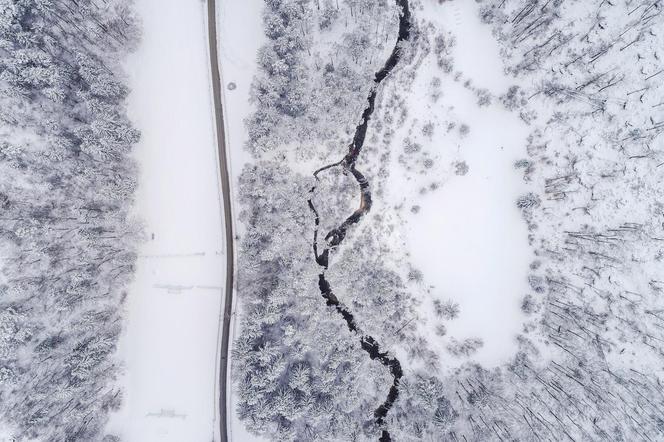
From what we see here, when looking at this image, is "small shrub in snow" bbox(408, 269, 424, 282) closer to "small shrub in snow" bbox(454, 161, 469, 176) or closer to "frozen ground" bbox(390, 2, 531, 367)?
"frozen ground" bbox(390, 2, 531, 367)

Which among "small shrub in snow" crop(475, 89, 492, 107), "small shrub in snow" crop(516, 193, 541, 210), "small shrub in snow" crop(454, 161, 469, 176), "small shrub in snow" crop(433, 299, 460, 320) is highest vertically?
"small shrub in snow" crop(475, 89, 492, 107)

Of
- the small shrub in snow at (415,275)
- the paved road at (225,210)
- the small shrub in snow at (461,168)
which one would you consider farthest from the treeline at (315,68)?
the small shrub in snow at (415,275)

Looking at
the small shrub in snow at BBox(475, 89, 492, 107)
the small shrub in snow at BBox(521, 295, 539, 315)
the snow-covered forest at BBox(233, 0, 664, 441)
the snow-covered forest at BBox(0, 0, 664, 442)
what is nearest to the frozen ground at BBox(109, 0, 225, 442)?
the snow-covered forest at BBox(0, 0, 664, 442)

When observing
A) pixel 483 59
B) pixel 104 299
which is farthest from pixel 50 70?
pixel 483 59

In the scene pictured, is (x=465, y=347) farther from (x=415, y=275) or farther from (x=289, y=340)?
(x=289, y=340)

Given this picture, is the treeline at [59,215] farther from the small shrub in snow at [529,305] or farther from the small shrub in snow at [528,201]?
the small shrub in snow at [529,305]

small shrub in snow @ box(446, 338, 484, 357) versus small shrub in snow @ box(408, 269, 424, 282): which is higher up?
small shrub in snow @ box(408, 269, 424, 282)

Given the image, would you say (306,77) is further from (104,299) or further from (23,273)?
(23,273)
